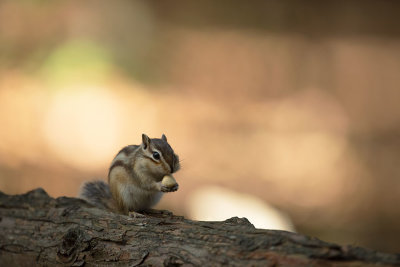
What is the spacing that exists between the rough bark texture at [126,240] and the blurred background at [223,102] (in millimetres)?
3695

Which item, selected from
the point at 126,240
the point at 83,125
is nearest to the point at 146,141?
the point at 126,240

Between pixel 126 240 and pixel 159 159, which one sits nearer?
pixel 126 240

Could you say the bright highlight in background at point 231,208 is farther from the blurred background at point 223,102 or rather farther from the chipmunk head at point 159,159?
the chipmunk head at point 159,159

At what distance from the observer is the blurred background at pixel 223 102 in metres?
6.34

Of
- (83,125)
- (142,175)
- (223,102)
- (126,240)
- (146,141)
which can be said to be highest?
(223,102)

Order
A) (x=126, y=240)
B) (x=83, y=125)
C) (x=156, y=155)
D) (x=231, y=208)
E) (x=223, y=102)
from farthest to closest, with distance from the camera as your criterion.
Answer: (x=223, y=102) < (x=83, y=125) < (x=231, y=208) < (x=156, y=155) < (x=126, y=240)

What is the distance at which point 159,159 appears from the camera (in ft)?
9.57

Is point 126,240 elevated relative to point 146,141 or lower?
lower

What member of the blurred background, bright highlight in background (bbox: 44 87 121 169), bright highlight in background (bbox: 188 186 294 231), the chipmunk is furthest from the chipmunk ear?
bright highlight in background (bbox: 44 87 121 169)

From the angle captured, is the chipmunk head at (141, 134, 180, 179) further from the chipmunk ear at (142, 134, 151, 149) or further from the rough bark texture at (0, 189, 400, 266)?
the rough bark texture at (0, 189, 400, 266)

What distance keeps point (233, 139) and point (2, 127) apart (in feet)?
8.93

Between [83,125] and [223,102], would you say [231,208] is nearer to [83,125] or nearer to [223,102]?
[223,102]

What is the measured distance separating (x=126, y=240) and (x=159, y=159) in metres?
0.70

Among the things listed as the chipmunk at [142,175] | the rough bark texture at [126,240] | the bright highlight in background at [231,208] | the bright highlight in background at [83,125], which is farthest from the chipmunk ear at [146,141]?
the bright highlight in background at [83,125]
